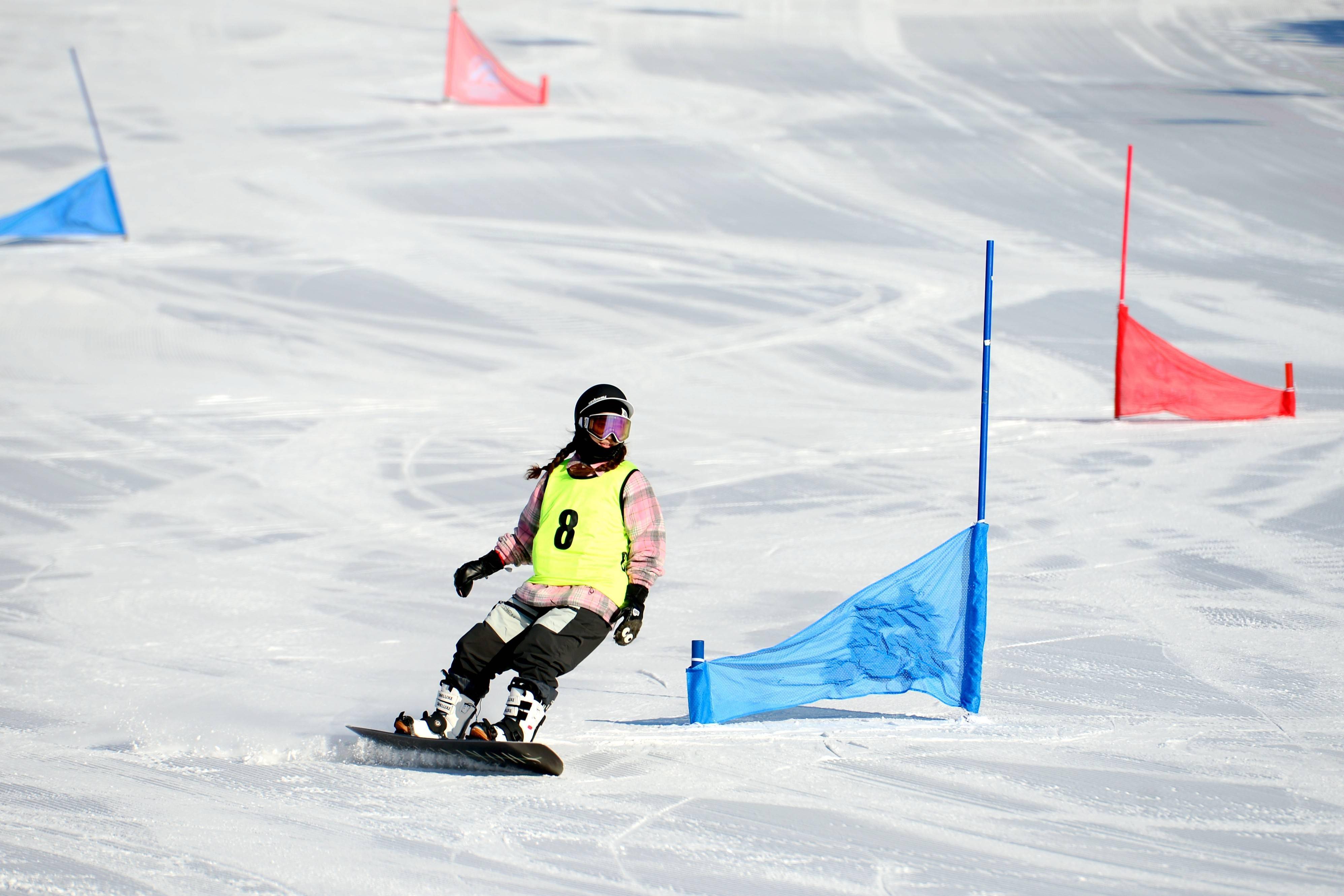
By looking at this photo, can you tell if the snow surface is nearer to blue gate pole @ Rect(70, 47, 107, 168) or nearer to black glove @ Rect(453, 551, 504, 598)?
blue gate pole @ Rect(70, 47, 107, 168)

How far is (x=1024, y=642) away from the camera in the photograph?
630cm

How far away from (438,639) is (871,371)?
21.3 feet

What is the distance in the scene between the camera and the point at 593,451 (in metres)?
5.04

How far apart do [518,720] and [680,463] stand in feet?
17.2

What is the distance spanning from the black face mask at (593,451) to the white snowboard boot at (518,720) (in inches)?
32.7

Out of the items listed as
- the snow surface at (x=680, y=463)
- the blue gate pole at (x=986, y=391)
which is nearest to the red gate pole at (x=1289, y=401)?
the snow surface at (x=680, y=463)

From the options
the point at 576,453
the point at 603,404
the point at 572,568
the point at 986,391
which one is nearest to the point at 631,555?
the point at 572,568

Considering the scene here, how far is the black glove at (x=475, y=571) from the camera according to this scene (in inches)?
194

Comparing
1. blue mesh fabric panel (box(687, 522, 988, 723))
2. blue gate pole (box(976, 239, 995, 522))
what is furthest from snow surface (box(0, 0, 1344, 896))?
blue gate pole (box(976, 239, 995, 522))

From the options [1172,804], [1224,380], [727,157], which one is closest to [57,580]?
[1172,804]

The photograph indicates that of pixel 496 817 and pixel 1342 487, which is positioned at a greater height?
pixel 1342 487

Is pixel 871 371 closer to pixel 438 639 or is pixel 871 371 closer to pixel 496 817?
pixel 438 639

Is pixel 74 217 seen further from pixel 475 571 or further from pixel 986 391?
pixel 986 391

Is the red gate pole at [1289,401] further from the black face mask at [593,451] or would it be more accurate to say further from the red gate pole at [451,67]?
the red gate pole at [451,67]
